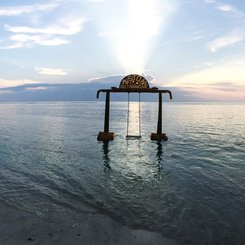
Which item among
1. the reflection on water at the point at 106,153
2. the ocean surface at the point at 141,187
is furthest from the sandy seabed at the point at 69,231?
the reflection on water at the point at 106,153

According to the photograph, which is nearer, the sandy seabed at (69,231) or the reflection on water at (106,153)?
the sandy seabed at (69,231)

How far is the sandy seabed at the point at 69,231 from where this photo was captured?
32.0 ft

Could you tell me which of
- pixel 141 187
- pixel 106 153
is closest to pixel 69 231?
pixel 141 187

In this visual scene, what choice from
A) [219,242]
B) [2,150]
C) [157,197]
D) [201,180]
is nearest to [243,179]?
[201,180]

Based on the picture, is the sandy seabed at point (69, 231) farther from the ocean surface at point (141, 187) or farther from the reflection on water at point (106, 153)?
the reflection on water at point (106, 153)

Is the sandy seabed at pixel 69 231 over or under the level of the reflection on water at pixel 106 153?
over

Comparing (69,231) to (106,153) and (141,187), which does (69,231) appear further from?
(106,153)

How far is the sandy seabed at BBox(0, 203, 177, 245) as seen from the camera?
9742 mm

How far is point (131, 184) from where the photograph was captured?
55.2 feet

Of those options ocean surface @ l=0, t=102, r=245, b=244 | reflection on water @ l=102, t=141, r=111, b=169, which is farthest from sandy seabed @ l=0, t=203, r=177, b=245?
reflection on water @ l=102, t=141, r=111, b=169

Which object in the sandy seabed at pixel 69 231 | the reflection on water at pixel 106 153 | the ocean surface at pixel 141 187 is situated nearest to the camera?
the sandy seabed at pixel 69 231

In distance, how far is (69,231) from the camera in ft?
34.1

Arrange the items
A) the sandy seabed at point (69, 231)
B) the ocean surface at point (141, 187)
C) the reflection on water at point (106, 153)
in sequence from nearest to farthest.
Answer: the sandy seabed at point (69, 231) → the ocean surface at point (141, 187) → the reflection on water at point (106, 153)

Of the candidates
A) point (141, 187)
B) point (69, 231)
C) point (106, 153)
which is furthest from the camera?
point (106, 153)
